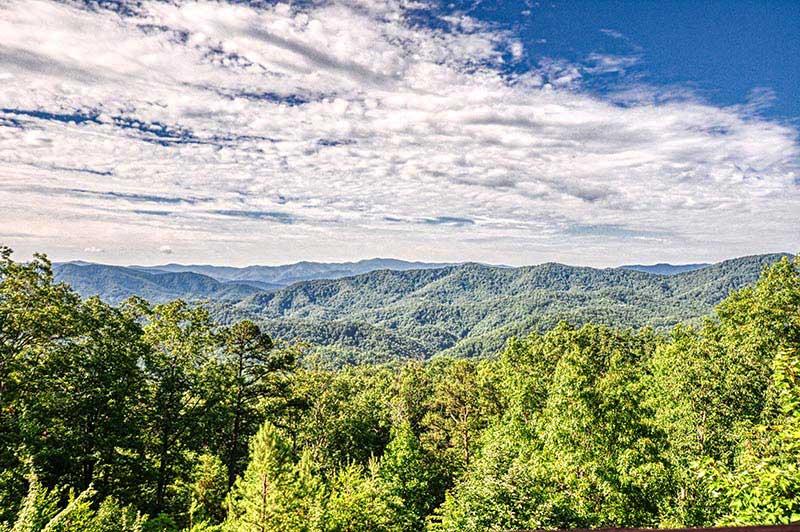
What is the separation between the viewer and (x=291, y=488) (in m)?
14.4

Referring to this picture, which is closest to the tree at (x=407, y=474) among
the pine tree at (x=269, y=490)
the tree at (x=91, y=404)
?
the tree at (x=91, y=404)

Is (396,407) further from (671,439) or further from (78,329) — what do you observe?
(78,329)

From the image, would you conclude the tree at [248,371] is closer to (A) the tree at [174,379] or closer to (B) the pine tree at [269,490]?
(A) the tree at [174,379]

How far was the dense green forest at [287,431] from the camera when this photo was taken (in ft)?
46.5

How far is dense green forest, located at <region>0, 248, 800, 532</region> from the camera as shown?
46.5 ft

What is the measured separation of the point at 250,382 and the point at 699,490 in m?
22.6

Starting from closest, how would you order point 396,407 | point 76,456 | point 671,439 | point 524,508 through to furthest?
1. point 524,508
2. point 76,456
3. point 671,439
4. point 396,407

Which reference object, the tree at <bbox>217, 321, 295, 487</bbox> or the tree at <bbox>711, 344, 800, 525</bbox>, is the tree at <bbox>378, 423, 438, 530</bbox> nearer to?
the tree at <bbox>217, 321, 295, 487</bbox>

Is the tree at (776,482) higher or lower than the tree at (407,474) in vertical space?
higher

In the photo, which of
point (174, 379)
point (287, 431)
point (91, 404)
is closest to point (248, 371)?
point (174, 379)

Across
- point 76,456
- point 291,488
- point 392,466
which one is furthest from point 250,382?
point 291,488

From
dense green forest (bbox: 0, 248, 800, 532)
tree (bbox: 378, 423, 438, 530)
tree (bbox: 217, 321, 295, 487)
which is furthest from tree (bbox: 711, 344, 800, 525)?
tree (bbox: 378, 423, 438, 530)

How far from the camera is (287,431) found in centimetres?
3294

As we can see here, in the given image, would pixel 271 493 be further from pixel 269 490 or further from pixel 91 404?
pixel 91 404
